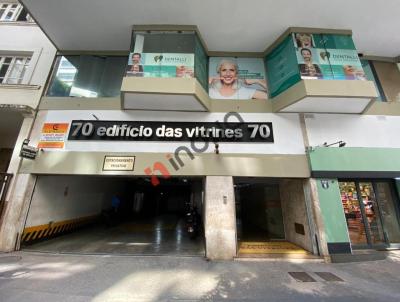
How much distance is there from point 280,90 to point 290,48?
1.57m

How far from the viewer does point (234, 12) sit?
6.06m

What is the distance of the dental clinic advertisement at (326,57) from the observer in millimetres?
6211

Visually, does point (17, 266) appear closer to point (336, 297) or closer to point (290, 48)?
point (336, 297)

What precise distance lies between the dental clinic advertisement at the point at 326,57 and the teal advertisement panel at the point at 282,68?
185 millimetres

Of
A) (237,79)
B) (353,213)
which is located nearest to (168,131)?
(237,79)

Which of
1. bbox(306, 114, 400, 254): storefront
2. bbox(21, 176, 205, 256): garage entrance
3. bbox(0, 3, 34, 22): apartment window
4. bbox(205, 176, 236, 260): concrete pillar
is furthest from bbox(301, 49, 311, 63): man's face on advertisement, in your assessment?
bbox(0, 3, 34, 22): apartment window

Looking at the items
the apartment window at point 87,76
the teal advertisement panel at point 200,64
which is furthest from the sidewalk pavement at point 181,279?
the teal advertisement panel at point 200,64

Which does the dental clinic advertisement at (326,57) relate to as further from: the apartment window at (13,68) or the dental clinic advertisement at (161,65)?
the apartment window at (13,68)

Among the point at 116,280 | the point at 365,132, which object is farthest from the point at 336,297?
the point at 365,132

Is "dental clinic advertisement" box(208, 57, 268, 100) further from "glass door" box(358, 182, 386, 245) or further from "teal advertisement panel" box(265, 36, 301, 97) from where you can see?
"glass door" box(358, 182, 386, 245)

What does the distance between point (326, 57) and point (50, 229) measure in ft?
40.0

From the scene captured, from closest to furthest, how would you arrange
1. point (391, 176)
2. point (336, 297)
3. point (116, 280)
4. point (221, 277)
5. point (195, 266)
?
1. point (336, 297)
2. point (116, 280)
3. point (221, 277)
4. point (195, 266)
5. point (391, 176)

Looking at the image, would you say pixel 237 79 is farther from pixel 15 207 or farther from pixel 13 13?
pixel 13 13

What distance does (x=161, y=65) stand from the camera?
6.29 metres
